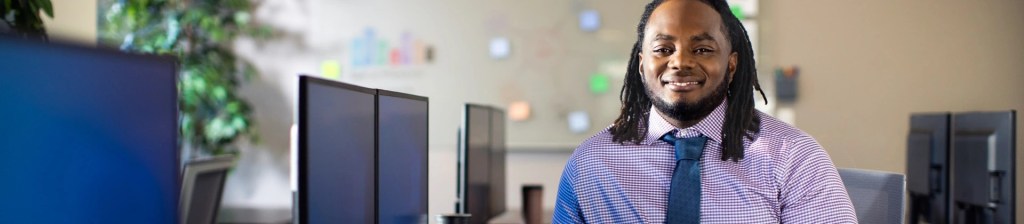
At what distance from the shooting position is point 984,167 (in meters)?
2.48

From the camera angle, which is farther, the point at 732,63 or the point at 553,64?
the point at 553,64

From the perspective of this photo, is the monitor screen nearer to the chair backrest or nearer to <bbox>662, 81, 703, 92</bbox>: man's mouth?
the chair backrest

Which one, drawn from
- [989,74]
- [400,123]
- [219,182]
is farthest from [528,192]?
[989,74]

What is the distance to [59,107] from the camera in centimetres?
77

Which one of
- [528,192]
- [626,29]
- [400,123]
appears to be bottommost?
[528,192]

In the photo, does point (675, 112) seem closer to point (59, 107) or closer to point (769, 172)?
point (769, 172)

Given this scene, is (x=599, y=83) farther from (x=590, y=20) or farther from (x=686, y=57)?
(x=686, y=57)

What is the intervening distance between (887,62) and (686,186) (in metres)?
3.35

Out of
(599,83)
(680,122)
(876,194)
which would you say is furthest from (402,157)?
(599,83)

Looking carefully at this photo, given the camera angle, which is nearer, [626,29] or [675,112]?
[675,112]

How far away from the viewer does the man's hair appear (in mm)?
1391

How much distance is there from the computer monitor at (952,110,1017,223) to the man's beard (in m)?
1.34

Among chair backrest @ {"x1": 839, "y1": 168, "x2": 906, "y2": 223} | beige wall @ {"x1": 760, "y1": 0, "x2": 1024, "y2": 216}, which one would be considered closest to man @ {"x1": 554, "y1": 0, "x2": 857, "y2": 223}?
chair backrest @ {"x1": 839, "y1": 168, "x2": 906, "y2": 223}

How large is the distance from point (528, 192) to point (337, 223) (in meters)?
1.43
